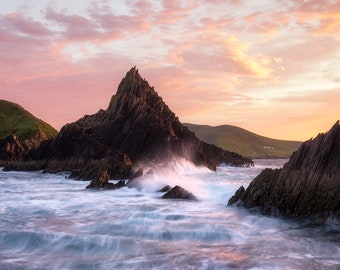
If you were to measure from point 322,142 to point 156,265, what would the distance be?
39.9ft

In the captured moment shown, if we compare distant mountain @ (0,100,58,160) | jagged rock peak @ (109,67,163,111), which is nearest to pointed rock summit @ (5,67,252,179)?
jagged rock peak @ (109,67,163,111)

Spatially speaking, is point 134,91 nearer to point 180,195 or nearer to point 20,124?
point 180,195

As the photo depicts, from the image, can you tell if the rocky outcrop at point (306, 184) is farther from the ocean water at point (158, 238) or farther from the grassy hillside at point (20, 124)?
the grassy hillside at point (20, 124)

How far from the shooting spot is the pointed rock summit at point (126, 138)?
62.1 metres

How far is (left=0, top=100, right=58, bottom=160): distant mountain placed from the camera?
95.2 meters

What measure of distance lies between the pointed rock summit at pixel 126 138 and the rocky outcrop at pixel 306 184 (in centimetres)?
3016

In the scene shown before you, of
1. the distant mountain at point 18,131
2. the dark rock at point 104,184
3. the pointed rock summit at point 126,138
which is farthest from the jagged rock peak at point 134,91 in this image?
the dark rock at point 104,184

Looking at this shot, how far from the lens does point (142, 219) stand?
67.7ft

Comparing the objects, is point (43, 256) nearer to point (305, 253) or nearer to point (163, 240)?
point (163, 240)

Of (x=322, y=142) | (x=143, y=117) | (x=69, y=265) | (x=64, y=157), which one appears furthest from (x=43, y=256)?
(x=143, y=117)

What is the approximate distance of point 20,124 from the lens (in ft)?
486

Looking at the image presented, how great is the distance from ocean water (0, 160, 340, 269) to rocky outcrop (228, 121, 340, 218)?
88 centimetres

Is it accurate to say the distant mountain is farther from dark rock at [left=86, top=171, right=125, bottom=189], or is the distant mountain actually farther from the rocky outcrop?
the rocky outcrop

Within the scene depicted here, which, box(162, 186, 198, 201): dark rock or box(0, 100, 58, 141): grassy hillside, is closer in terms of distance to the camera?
box(162, 186, 198, 201): dark rock
